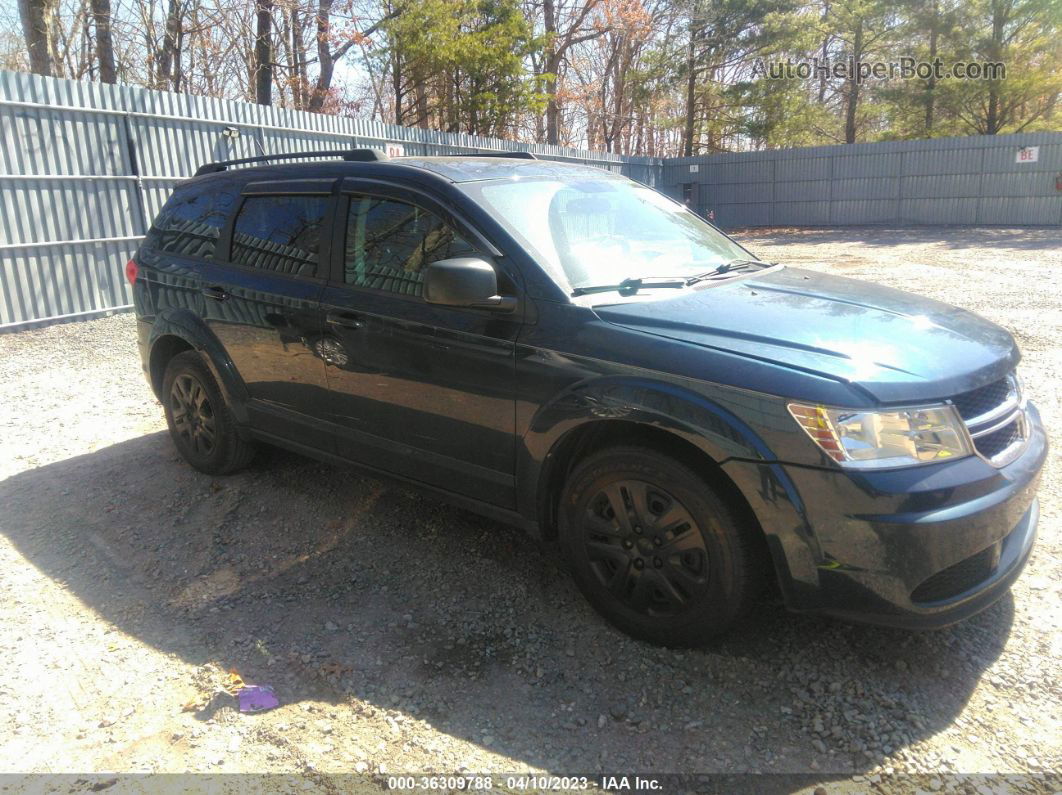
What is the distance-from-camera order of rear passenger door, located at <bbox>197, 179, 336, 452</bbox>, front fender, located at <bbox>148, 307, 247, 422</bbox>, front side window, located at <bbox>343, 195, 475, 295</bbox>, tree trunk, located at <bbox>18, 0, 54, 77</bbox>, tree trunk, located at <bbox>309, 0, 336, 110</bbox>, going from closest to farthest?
front side window, located at <bbox>343, 195, 475, 295</bbox>, rear passenger door, located at <bbox>197, 179, 336, 452</bbox>, front fender, located at <bbox>148, 307, 247, 422</bbox>, tree trunk, located at <bbox>18, 0, 54, 77</bbox>, tree trunk, located at <bbox>309, 0, 336, 110</bbox>

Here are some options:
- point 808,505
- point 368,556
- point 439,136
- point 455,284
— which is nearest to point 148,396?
point 368,556

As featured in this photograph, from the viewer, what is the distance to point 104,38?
1711 cm

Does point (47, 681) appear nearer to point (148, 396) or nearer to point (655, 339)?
point (655, 339)

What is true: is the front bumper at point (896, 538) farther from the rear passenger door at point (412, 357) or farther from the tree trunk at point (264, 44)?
the tree trunk at point (264, 44)

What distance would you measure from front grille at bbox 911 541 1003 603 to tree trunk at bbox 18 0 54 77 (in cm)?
1830

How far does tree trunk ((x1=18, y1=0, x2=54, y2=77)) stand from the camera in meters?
14.7

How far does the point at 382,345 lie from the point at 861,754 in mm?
2408

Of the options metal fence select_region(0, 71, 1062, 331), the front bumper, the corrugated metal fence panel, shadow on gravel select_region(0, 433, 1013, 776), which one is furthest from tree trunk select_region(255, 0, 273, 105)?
the front bumper

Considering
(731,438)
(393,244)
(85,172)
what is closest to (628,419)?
(731,438)

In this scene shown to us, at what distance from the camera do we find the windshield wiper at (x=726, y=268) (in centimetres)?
330

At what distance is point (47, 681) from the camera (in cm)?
280

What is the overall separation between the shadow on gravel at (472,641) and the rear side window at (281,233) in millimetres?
1346

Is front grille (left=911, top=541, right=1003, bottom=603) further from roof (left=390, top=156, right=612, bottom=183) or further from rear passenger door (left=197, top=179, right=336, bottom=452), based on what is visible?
rear passenger door (left=197, top=179, right=336, bottom=452)

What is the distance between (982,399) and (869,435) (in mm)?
597
